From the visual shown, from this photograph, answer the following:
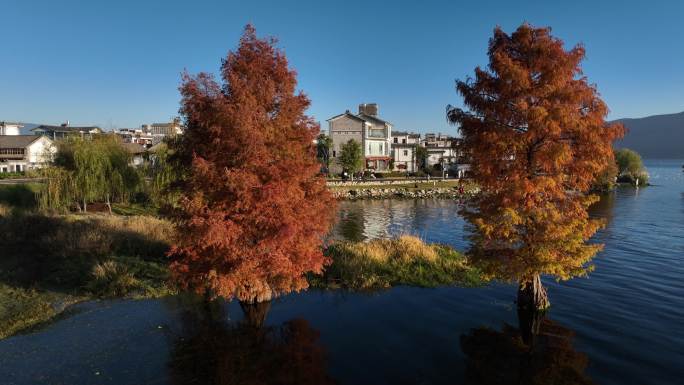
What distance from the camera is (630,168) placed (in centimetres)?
8831

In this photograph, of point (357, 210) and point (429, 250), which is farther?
point (357, 210)

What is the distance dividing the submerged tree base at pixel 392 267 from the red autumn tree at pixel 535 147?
5370 millimetres

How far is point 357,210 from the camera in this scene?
51.1 m

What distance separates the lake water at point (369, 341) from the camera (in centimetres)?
1121

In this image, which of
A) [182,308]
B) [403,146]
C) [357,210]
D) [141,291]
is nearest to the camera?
[182,308]

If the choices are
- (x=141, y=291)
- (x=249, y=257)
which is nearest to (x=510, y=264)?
(x=249, y=257)

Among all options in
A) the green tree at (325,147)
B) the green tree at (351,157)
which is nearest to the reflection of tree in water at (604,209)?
the green tree at (351,157)

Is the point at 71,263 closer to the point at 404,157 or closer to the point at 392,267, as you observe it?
the point at 392,267

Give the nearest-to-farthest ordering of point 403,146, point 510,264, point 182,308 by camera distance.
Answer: point 510,264, point 182,308, point 403,146

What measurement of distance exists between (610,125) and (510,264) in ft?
18.0

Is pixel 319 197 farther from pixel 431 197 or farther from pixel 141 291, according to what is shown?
pixel 431 197

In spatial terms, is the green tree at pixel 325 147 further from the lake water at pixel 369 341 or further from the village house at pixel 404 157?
the lake water at pixel 369 341

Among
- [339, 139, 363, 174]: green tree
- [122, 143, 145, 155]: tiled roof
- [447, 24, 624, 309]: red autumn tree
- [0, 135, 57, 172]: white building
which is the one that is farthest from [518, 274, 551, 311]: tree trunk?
[0, 135, 57, 172]: white building

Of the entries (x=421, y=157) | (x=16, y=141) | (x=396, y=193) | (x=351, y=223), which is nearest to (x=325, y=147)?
(x=396, y=193)
